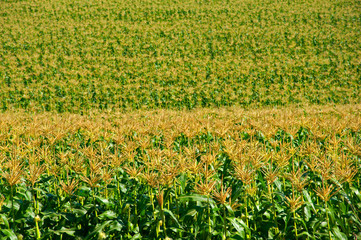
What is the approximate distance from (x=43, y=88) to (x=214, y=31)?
22.5 meters

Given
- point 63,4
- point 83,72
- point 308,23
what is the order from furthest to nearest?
1. point 63,4
2. point 308,23
3. point 83,72

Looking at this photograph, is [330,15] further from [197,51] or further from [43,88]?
[43,88]

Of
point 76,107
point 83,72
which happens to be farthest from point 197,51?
point 76,107

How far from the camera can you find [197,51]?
28.6 meters

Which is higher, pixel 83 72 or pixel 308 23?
pixel 308 23

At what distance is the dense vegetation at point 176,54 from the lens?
21147mm

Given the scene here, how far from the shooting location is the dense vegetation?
21147 millimetres

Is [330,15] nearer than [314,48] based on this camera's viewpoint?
No

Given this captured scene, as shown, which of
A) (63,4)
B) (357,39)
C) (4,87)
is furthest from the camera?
(63,4)

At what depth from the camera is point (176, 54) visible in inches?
1096

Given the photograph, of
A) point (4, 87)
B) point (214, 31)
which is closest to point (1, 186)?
point (4, 87)

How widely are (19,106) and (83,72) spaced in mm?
6651

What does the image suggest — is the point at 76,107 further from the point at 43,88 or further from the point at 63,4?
the point at 63,4

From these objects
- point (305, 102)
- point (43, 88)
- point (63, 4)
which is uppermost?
point (63, 4)
